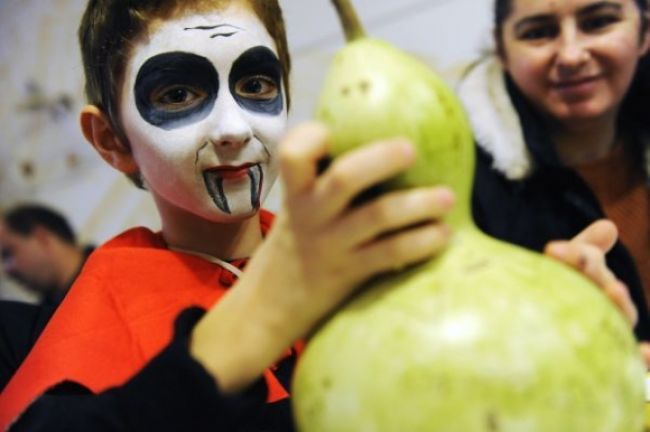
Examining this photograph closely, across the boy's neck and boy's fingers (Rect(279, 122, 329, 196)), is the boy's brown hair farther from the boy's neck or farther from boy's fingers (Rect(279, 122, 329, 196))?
boy's fingers (Rect(279, 122, 329, 196))

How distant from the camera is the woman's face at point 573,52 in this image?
1.08 meters

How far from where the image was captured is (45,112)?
1.95m

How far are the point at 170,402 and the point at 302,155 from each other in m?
0.19

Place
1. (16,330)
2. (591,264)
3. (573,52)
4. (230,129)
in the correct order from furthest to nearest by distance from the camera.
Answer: (573,52) → (16,330) → (230,129) → (591,264)

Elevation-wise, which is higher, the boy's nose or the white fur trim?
the boy's nose

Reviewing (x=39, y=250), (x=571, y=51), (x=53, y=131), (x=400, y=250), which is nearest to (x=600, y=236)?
(x=400, y=250)

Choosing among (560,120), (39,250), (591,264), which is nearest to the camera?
(591,264)

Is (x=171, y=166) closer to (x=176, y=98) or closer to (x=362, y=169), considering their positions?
(x=176, y=98)

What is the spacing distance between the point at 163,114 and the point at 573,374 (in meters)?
0.45

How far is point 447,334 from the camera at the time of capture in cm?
36

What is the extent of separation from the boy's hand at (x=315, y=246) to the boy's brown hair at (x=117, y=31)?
0.33 m

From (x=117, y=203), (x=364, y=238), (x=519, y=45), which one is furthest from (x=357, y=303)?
(x=117, y=203)

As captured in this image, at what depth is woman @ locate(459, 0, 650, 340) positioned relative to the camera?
1090mm

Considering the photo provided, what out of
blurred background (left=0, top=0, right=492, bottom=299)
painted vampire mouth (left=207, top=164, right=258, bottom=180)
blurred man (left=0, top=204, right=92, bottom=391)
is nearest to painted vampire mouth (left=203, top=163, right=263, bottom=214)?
painted vampire mouth (left=207, top=164, right=258, bottom=180)
